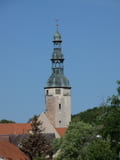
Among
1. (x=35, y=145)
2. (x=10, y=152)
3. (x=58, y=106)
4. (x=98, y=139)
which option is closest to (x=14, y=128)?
(x=58, y=106)

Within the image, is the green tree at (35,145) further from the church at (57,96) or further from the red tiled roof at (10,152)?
the church at (57,96)

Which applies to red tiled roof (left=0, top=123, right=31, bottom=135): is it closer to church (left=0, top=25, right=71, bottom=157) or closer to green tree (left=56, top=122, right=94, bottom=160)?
church (left=0, top=25, right=71, bottom=157)

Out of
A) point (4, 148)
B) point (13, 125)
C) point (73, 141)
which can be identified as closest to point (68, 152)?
point (73, 141)

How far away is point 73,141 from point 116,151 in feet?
30.9

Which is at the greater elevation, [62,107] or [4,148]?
[62,107]

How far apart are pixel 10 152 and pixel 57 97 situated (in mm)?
33243

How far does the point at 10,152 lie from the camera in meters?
61.7

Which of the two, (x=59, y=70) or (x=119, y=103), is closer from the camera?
(x=119, y=103)

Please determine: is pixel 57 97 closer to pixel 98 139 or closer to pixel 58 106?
pixel 58 106

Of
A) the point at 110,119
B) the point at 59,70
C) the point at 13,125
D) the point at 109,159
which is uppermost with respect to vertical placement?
the point at 59,70

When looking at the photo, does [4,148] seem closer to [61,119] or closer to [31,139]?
[31,139]

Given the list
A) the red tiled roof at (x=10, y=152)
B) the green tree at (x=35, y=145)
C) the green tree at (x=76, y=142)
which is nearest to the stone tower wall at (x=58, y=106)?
the red tiled roof at (x=10, y=152)

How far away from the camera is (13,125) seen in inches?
3652

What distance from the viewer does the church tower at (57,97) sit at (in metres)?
94.1
